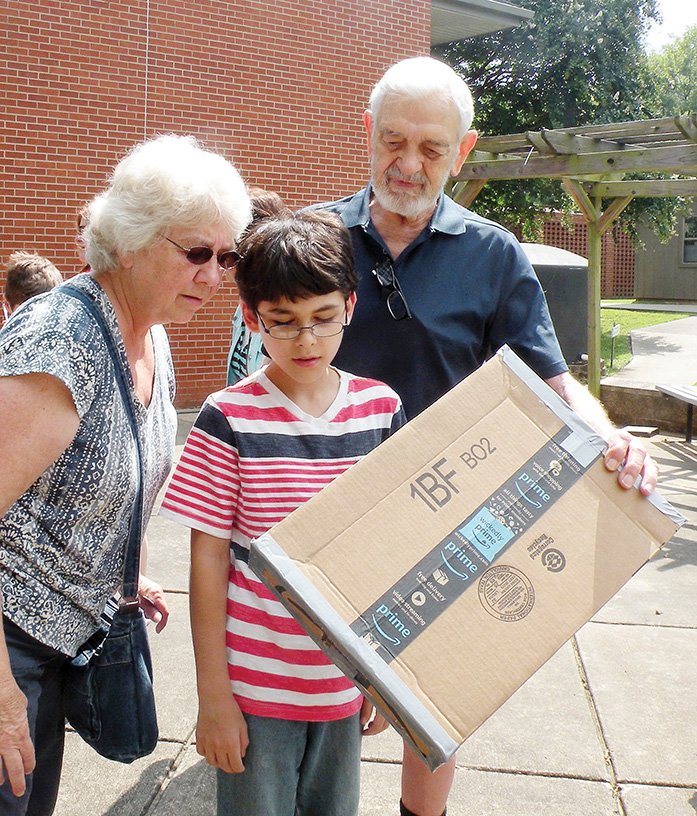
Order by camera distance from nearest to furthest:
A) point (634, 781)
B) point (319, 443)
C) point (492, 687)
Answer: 1. point (492, 687)
2. point (319, 443)
3. point (634, 781)

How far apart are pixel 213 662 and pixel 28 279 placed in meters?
3.24

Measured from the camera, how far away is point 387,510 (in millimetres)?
1501

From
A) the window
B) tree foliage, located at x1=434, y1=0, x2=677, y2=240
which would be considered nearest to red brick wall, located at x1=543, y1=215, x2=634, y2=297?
the window

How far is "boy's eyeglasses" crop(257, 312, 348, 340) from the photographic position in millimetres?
1776

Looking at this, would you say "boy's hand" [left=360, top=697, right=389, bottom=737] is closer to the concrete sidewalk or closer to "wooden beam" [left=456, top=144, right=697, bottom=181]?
the concrete sidewalk

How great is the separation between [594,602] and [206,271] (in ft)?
3.26

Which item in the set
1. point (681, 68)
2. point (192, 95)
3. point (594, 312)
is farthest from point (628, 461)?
point (681, 68)

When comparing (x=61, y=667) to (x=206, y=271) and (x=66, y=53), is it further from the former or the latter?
(x=66, y=53)

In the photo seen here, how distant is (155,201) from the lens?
1.76 m

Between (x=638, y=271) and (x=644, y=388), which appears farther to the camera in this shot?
(x=638, y=271)

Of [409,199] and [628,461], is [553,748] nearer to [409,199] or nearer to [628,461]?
[628,461]

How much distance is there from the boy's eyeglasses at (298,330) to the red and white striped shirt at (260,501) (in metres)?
0.11

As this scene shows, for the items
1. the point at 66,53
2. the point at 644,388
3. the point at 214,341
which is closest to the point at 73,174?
the point at 66,53

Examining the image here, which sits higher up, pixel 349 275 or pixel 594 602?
pixel 349 275
